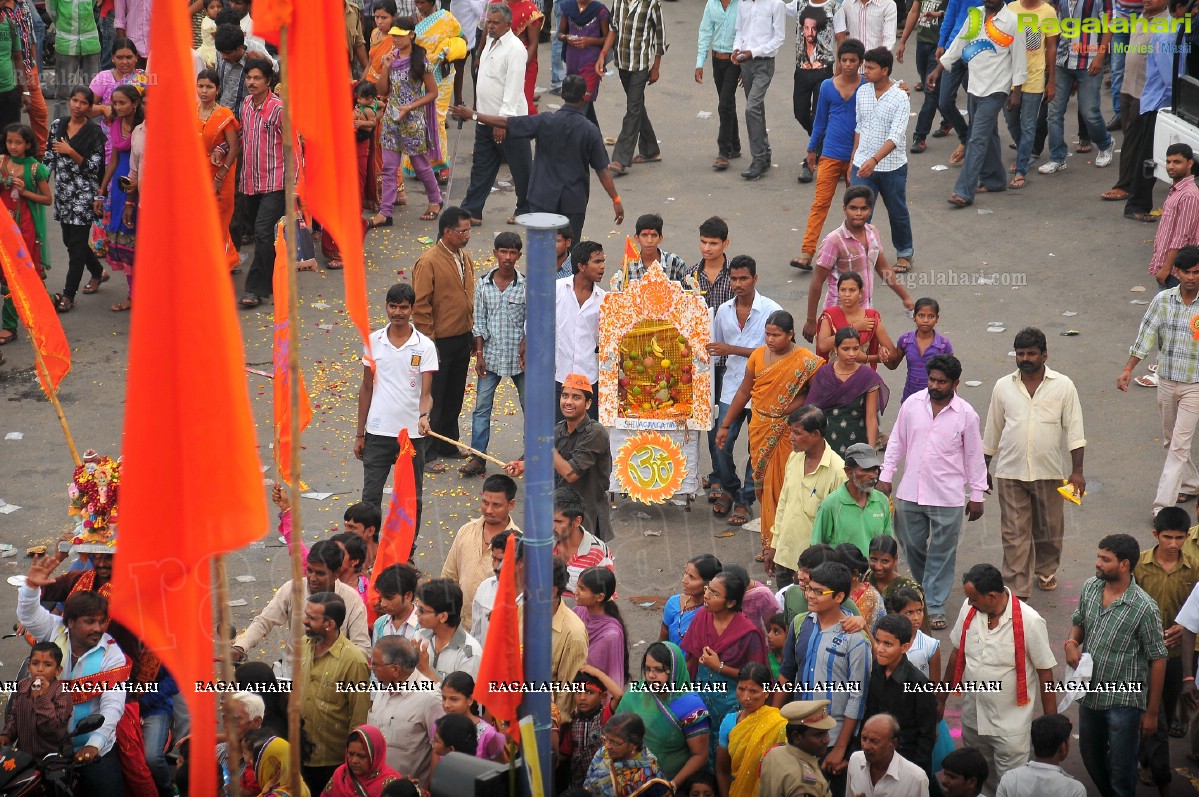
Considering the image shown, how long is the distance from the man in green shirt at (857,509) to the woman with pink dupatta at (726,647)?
3.23ft

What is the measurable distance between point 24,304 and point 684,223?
6.95 meters

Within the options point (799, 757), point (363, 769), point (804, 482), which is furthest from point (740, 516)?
point (363, 769)

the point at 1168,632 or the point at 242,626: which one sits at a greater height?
the point at 1168,632

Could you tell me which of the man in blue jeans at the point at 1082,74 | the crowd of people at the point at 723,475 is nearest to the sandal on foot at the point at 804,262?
the crowd of people at the point at 723,475

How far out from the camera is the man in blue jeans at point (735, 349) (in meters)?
9.55

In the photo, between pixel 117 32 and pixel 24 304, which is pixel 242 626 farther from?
pixel 117 32

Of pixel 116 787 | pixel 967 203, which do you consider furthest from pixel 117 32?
pixel 116 787

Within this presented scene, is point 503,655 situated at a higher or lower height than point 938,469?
higher

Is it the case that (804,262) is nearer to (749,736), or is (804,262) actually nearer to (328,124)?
(749,736)

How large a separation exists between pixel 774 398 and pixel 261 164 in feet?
16.7

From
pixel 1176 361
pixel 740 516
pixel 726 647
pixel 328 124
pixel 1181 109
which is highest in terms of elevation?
pixel 328 124

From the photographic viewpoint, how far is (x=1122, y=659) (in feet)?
22.3

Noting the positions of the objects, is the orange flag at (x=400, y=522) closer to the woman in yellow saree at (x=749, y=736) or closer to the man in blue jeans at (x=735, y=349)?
the woman in yellow saree at (x=749, y=736)

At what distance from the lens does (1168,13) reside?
13.3 meters
